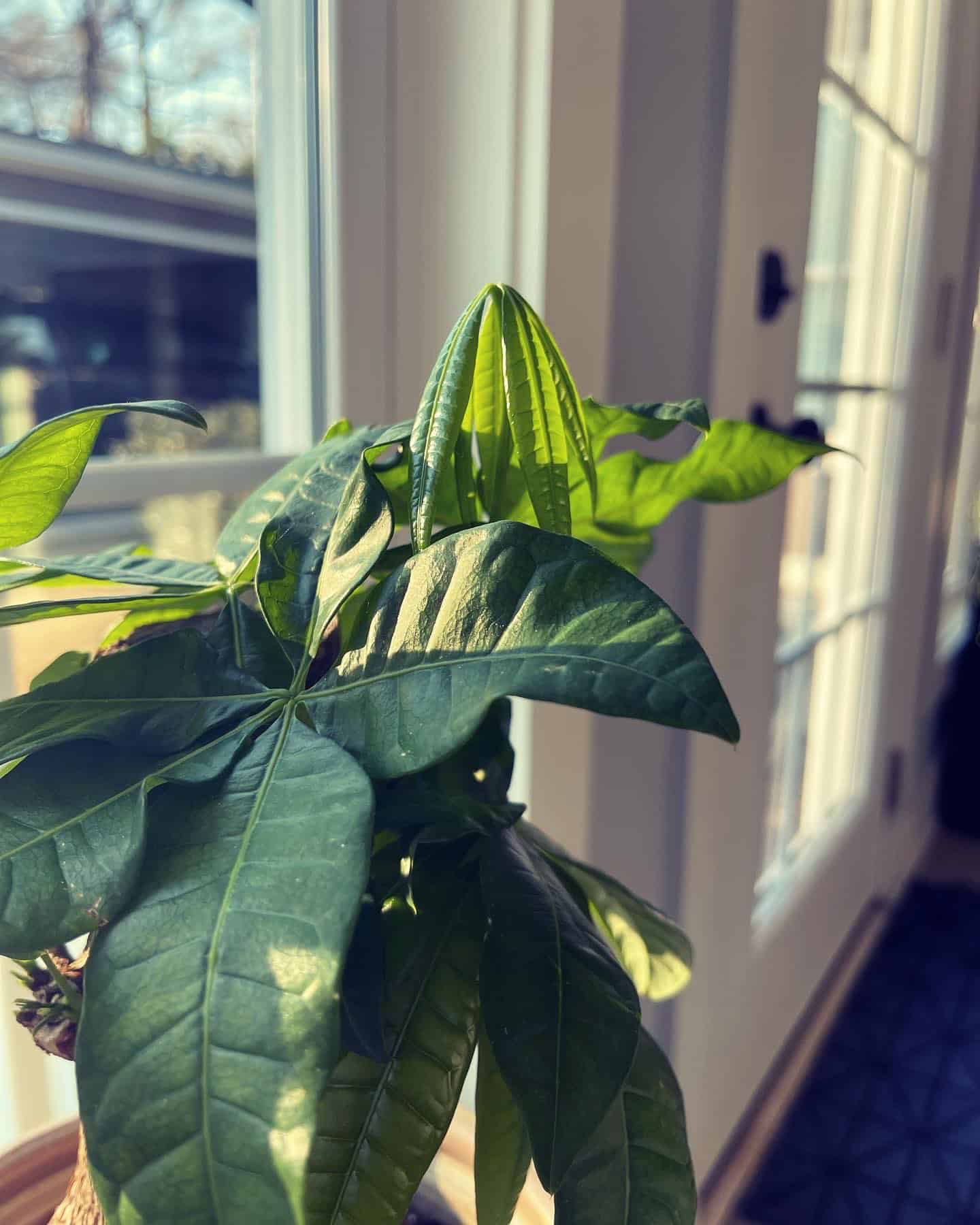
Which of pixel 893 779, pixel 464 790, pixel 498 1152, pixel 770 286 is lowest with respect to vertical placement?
pixel 893 779

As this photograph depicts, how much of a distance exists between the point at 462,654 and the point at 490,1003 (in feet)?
0.41

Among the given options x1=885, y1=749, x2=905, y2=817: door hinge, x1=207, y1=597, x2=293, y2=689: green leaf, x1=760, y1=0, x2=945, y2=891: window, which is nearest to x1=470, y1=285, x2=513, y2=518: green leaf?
x1=207, y1=597, x2=293, y2=689: green leaf

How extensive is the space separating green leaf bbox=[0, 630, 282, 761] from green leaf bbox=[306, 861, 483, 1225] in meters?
0.10

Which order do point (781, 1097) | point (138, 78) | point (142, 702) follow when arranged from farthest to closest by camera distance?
point (781, 1097) < point (138, 78) < point (142, 702)

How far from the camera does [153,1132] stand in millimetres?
232

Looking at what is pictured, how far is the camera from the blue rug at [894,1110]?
4.06 ft

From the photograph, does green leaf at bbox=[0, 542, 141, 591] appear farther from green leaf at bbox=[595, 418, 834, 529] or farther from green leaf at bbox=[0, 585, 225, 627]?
green leaf at bbox=[595, 418, 834, 529]

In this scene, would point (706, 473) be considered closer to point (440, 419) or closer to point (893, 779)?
point (440, 419)

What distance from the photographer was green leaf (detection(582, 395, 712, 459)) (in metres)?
0.40

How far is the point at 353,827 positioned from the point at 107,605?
0.17 meters

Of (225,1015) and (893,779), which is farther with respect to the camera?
(893,779)

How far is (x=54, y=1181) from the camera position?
1.68ft

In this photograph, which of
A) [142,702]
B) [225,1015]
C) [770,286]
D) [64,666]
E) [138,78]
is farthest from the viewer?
[770,286]

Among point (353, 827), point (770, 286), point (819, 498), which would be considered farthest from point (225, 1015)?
point (819, 498)
